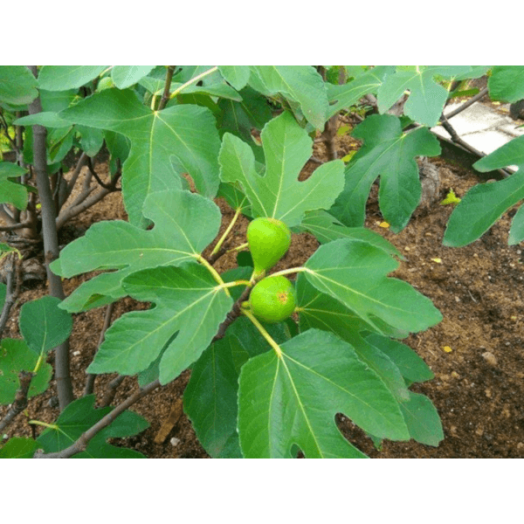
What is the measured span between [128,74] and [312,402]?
582 millimetres

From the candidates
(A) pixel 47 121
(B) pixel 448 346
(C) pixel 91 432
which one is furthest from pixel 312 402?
(B) pixel 448 346

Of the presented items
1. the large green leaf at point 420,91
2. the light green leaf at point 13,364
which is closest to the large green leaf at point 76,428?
the light green leaf at point 13,364

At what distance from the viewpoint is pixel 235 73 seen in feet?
2.71

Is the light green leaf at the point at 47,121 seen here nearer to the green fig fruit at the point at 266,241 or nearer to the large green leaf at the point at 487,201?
the green fig fruit at the point at 266,241

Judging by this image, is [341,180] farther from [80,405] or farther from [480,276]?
[480,276]

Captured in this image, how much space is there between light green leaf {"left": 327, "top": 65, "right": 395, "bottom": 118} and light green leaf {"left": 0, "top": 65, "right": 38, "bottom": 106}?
601mm

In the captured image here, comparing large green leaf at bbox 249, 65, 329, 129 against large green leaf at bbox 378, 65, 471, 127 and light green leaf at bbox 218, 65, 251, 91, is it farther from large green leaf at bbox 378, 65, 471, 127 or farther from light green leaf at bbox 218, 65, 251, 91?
large green leaf at bbox 378, 65, 471, 127

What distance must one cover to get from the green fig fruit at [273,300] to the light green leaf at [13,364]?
637 mm

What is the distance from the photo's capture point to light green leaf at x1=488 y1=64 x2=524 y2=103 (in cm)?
91

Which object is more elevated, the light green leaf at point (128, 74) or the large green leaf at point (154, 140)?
the light green leaf at point (128, 74)

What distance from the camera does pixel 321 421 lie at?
68 centimetres

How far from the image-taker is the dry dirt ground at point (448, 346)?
5.26 ft

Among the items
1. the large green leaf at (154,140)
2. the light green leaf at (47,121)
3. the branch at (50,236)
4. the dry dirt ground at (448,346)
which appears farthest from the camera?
the dry dirt ground at (448,346)

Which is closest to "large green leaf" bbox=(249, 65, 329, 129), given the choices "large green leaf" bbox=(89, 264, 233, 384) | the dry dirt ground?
"large green leaf" bbox=(89, 264, 233, 384)
